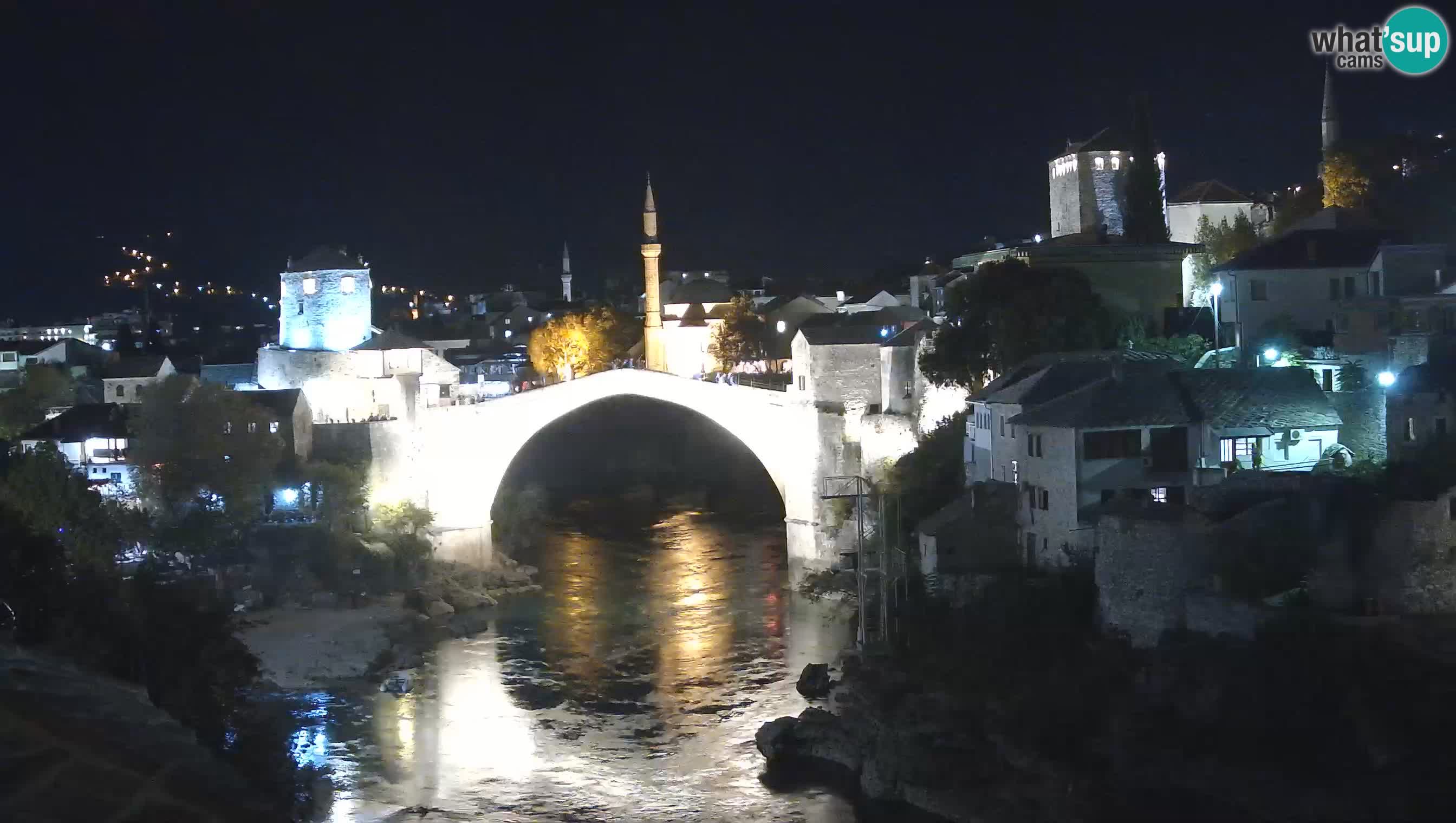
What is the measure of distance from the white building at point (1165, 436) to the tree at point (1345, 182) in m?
7.60

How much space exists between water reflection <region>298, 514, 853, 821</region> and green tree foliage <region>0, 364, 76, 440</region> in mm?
8668

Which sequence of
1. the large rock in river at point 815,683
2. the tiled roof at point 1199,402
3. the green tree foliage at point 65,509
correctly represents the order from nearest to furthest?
1. the tiled roof at point 1199,402
2. the large rock in river at point 815,683
3. the green tree foliage at point 65,509

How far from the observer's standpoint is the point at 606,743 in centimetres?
1343

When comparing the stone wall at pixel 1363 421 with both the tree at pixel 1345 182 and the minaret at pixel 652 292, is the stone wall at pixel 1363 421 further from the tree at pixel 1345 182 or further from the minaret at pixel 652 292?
the minaret at pixel 652 292

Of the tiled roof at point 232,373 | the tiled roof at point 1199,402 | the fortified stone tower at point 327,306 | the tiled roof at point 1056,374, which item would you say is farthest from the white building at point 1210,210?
the tiled roof at point 232,373

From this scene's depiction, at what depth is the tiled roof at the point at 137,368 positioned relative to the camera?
81.1ft

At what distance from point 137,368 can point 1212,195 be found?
16998 mm

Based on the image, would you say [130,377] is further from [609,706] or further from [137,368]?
[609,706]

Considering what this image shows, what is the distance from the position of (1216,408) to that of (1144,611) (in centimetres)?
208

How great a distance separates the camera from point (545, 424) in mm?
22875

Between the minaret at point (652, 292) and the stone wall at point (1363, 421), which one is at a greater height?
the minaret at point (652, 292)

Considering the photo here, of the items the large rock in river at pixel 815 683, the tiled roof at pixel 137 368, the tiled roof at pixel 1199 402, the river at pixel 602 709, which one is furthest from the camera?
the tiled roof at pixel 137 368

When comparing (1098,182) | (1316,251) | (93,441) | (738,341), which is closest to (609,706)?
(1316,251)

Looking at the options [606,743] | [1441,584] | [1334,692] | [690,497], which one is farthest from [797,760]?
[690,497]
